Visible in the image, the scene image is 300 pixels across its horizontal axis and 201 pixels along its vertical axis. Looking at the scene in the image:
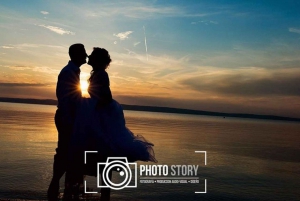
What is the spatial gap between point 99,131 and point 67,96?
2.77ft

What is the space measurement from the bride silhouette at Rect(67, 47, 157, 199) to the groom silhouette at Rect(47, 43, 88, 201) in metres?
0.16

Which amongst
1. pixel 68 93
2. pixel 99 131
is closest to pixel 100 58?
pixel 68 93

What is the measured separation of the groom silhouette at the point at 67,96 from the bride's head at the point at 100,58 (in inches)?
15.9

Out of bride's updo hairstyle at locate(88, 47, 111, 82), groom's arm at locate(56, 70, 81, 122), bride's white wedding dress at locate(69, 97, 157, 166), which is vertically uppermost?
bride's updo hairstyle at locate(88, 47, 111, 82)

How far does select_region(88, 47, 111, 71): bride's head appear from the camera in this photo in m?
5.60

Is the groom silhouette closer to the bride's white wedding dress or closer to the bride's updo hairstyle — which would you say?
the bride's white wedding dress

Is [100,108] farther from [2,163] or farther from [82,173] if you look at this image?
[2,163]

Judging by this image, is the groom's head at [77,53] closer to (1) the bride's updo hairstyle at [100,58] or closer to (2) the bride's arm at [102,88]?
(1) the bride's updo hairstyle at [100,58]

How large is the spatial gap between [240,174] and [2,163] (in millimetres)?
10586

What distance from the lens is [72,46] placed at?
5.87 m

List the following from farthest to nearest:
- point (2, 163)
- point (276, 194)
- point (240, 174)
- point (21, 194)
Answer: point (240, 174) → point (2, 163) → point (276, 194) → point (21, 194)

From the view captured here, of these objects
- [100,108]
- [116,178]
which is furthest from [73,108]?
[116,178]

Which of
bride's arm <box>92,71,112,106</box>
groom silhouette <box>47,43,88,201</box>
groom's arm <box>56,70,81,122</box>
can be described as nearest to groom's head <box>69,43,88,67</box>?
groom silhouette <box>47,43,88,201</box>

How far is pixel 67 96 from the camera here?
5.80 meters
